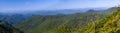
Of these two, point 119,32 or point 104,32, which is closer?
point 119,32
